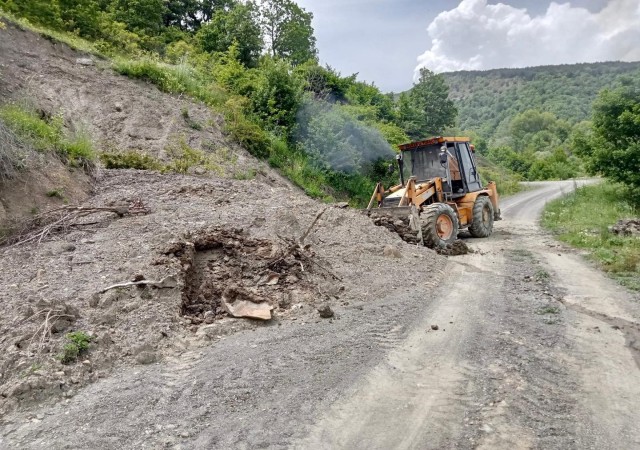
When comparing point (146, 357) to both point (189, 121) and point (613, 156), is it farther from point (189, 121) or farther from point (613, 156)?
point (613, 156)

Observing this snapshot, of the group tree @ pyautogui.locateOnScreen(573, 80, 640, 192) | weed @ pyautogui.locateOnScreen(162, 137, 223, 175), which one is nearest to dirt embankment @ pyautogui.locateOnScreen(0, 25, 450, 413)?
weed @ pyautogui.locateOnScreen(162, 137, 223, 175)

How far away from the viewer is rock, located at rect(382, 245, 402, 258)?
8537 mm

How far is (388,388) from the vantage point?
4195mm

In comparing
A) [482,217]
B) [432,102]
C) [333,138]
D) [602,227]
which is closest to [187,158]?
[333,138]

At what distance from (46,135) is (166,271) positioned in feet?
17.7

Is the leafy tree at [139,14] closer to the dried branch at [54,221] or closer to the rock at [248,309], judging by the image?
the dried branch at [54,221]

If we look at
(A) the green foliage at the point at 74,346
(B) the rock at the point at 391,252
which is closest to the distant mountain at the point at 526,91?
(B) the rock at the point at 391,252

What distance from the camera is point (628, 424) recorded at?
3.51 m

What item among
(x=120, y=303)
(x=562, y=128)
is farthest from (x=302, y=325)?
(x=562, y=128)

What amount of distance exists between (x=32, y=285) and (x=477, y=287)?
6.20 meters

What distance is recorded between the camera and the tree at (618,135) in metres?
16.7

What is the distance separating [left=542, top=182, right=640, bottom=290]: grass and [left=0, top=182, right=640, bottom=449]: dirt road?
2.16 meters

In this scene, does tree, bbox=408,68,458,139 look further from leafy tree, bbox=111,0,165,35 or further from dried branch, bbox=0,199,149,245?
dried branch, bbox=0,199,149,245

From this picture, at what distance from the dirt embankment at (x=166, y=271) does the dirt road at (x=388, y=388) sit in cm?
35
